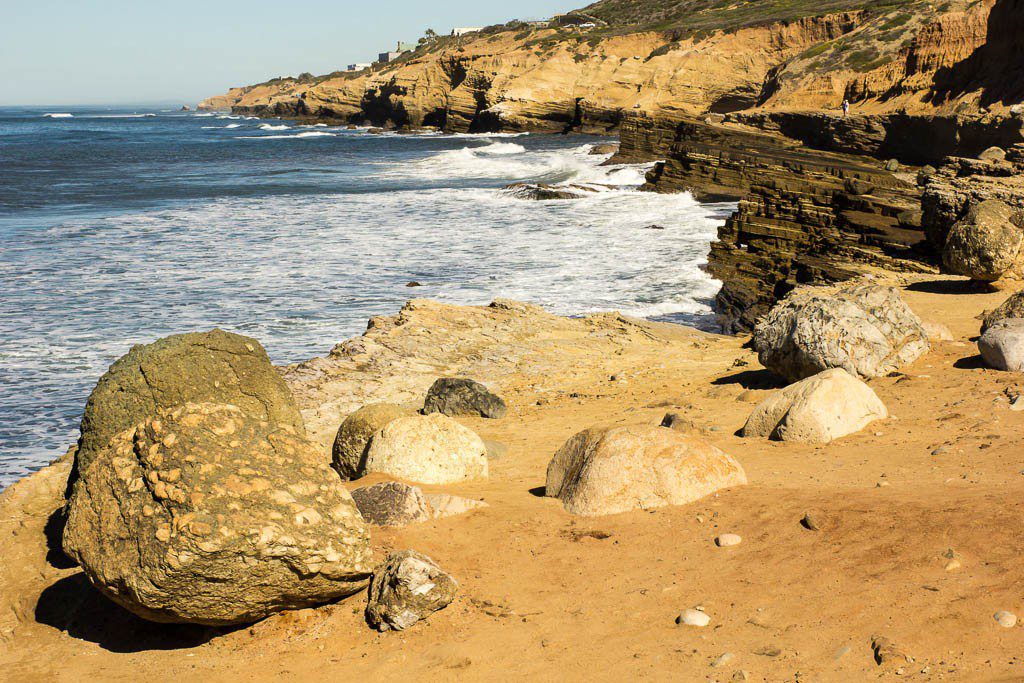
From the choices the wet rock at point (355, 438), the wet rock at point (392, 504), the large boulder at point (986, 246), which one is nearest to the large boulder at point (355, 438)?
the wet rock at point (355, 438)

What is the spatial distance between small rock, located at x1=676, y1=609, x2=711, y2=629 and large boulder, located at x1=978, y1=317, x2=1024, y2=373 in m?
5.02

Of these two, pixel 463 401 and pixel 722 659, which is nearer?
pixel 722 659

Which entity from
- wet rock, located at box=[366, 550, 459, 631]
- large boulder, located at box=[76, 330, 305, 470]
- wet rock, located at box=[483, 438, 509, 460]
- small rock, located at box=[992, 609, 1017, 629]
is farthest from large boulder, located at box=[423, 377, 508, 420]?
small rock, located at box=[992, 609, 1017, 629]

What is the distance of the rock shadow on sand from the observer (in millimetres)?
4758

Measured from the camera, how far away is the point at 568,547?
5.06m

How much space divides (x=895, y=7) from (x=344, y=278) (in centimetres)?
4933

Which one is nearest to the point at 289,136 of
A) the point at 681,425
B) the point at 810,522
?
the point at 681,425

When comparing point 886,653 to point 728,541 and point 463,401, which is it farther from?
point 463,401

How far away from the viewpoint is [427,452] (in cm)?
658

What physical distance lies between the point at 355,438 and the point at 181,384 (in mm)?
1503

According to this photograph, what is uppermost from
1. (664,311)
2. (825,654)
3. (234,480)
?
(234,480)

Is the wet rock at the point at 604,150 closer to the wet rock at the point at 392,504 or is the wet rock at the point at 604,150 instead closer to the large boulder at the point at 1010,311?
the large boulder at the point at 1010,311

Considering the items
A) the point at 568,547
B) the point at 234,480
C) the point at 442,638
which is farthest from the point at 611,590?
the point at 234,480

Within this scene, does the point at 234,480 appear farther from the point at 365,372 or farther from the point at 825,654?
the point at 365,372
